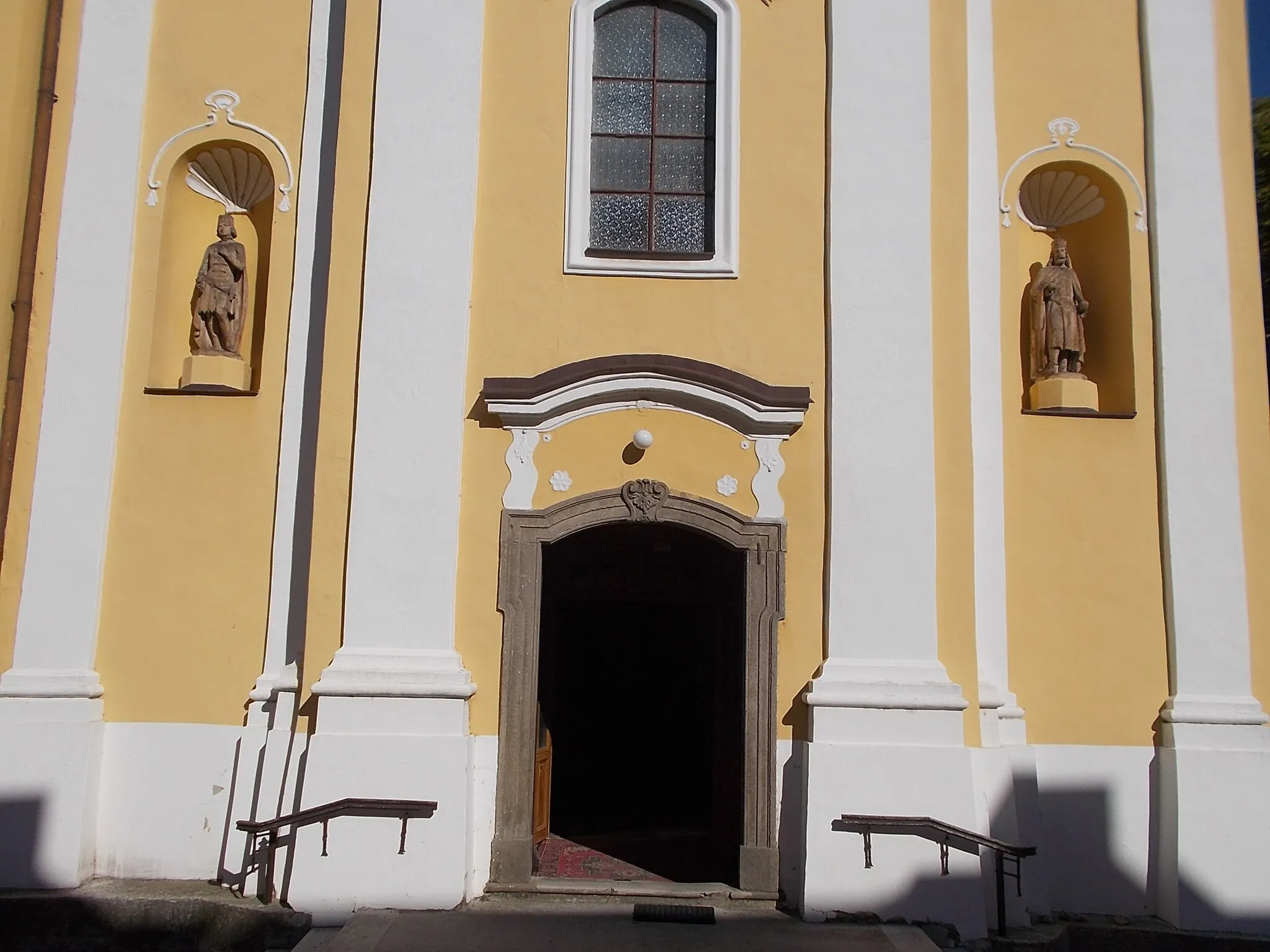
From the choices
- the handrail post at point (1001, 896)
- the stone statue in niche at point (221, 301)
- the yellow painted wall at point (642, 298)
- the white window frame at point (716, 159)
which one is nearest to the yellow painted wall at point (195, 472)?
the stone statue in niche at point (221, 301)

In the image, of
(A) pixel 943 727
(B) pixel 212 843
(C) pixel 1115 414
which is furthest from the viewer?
(C) pixel 1115 414

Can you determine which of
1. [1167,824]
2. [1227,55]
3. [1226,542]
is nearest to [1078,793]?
→ [1167,824]

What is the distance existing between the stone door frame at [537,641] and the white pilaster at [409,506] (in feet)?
1.03

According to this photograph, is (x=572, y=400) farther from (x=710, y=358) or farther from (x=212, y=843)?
(x=212, y=843)

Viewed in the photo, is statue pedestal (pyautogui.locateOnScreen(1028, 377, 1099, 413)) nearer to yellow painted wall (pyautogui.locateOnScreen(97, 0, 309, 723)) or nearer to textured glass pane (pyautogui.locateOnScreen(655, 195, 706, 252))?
textured glass pane (pyautogui.locateOnScreen(655, 195, 706, 252))

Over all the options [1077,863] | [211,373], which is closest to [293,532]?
[211,373]

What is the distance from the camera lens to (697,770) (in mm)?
11312

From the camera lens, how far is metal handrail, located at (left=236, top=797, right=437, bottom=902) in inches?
259

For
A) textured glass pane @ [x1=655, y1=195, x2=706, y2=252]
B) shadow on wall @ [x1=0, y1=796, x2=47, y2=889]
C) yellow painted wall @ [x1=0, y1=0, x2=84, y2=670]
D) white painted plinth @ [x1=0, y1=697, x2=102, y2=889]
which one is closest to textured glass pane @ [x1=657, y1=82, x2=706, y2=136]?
textured glass pane @ [x1=655, y1=195, x2=706, y2=252]

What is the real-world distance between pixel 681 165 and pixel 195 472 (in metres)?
3.67

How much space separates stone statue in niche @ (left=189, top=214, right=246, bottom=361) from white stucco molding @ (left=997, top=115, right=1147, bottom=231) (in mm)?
5088

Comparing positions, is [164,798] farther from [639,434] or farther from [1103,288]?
[1103,288]

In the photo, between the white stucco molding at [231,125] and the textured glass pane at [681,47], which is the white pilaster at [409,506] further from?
the textured glass pane at [681,47]

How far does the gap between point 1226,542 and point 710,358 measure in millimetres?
3449
